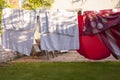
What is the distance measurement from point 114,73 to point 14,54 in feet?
18.0

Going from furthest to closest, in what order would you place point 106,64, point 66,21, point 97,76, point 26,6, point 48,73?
1. point 26,6
2. point 106,64
3. point 48,73
4. point 97,76
5. point 66,21

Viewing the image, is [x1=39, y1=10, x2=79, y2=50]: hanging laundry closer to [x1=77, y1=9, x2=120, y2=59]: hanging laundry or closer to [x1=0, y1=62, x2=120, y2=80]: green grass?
[x1=77, y1=9, x2=120, y2=59]: hanging laundry

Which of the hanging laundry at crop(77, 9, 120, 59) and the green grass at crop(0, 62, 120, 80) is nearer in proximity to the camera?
the hanging laundry at crop(77, 9, 120, 59)

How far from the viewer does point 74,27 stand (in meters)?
9.16

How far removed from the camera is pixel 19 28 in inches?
367

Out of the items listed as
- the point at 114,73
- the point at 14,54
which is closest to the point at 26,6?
the point at 14,54

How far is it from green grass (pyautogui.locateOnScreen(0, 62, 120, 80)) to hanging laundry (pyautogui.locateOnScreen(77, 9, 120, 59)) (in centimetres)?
144

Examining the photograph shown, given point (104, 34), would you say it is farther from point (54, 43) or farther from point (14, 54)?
point (14, 54)

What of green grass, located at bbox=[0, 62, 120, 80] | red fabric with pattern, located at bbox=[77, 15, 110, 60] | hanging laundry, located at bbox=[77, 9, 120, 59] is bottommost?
green grass, located at bbox=[0, 62, 120, 80]

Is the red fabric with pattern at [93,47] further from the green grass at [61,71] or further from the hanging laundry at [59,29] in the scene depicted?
the green grass at [61,71]

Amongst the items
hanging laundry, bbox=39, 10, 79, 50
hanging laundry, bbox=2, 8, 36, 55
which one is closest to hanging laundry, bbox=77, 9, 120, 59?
hanging laundry, bbox=39, 10, 79, 50

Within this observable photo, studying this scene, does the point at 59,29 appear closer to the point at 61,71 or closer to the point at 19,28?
the point at 19,28

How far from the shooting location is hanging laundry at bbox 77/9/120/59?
9.19 metres

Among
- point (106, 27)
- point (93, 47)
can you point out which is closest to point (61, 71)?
point (93, 47)
